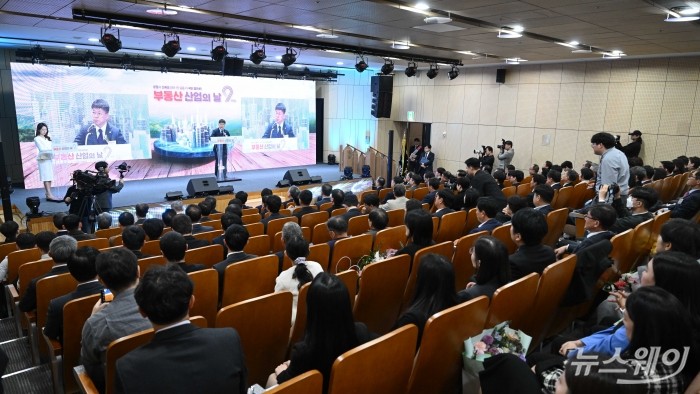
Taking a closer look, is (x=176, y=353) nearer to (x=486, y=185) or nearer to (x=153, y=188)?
(x=486, y=185)

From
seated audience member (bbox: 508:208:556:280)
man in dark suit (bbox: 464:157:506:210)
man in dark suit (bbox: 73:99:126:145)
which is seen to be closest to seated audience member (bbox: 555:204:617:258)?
seated audience member (bbox: 508:208:556:280)

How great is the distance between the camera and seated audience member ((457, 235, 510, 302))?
8.64ft

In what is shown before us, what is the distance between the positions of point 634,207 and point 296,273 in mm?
3805

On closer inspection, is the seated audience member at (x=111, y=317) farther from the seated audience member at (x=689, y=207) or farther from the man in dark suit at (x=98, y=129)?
the man in dark suit at (x=98, y=129)

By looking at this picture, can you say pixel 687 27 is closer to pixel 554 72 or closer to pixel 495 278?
pixel 554 72

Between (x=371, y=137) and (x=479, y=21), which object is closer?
(x=479, y=21)

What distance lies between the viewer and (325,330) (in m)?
1.91

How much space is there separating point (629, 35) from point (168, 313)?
27.9ft

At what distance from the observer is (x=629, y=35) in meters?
7.34

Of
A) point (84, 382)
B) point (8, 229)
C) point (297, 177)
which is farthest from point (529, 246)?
point (297, 177)

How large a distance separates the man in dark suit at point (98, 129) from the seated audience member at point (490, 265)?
1146 cm

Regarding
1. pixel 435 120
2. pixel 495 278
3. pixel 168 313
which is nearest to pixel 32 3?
pixel 168 313

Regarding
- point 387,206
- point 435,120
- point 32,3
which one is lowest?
point 387,206

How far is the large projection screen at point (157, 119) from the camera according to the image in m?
10.6
